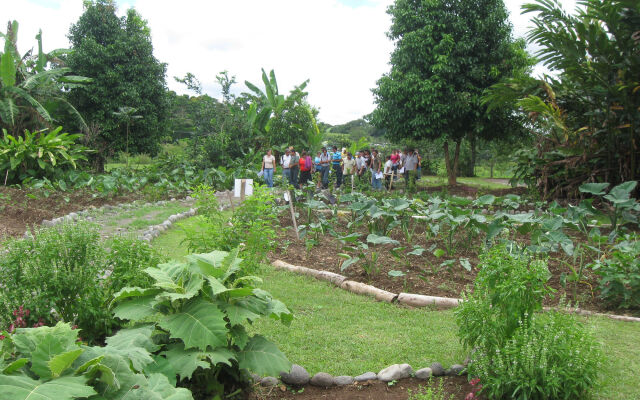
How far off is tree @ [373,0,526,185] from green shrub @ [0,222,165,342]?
46.3 ft

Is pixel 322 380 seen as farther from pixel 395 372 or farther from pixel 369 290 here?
pixel 369 290

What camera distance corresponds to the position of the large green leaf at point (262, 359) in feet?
8.46

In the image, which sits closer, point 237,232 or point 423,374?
point 423,374

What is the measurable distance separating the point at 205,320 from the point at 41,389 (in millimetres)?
936

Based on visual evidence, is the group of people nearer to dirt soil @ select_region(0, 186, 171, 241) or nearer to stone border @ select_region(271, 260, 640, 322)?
dirt soil @ select_region(0, 186, 171, 241)

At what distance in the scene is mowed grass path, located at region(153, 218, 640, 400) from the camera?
11.3 feet

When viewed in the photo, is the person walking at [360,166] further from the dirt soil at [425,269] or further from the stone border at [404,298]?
the stone border at [404,298]

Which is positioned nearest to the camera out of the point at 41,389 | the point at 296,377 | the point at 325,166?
the point at 41,389

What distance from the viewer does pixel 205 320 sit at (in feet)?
8.19

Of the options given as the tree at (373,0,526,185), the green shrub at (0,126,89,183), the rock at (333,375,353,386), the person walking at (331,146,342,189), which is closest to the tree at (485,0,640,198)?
the tree at (373,0,526,185)

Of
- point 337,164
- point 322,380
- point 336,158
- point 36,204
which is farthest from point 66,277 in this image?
point 336,158

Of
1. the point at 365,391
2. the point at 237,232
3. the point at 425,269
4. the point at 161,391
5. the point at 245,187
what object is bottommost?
the point at 365,391

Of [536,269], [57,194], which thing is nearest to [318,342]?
[536,269]

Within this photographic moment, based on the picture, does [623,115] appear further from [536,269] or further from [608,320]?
[536,269]
